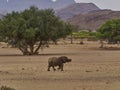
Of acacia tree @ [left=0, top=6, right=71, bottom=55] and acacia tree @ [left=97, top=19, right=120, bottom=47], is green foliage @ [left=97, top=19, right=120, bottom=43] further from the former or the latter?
acacia tree @ [left=0, top=6, right=71, bottom=55]

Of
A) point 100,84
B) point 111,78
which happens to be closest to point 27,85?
point 100,84

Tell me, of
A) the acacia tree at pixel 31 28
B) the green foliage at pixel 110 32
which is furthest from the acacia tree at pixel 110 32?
the acacia tree at pixel 31 28

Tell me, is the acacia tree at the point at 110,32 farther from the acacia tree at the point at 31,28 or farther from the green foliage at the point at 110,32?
the acacia tree at the point at 31,28

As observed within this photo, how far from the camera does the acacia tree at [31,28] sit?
58616mm

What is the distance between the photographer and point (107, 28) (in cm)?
8375

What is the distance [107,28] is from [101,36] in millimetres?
1897

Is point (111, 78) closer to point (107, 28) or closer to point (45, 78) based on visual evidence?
point (45, 78)

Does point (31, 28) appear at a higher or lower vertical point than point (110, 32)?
higher

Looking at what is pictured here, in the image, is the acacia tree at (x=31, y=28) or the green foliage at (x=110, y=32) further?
the green foliage at (x=110, y=32)

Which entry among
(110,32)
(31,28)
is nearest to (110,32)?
(110,32)

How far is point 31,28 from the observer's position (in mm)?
58094

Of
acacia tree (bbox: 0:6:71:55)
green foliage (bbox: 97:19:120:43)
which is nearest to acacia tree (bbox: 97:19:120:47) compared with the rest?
green foliage (bbox: 97:19:120:43)

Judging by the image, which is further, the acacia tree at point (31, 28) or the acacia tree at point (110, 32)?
the acacia tree at point (110, 32)

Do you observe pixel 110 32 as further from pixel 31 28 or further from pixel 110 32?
pixel 31 28
